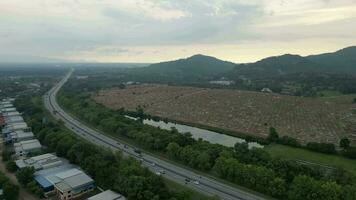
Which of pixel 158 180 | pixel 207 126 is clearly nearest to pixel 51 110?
pixel 207 126

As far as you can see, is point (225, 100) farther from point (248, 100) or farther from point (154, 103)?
point (154, 103)

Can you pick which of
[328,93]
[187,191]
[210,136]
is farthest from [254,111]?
[328,93]

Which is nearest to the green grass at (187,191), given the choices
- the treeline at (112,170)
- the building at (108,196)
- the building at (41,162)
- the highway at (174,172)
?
the highway at (174,172)

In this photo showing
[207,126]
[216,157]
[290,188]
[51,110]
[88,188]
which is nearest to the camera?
[290,188]

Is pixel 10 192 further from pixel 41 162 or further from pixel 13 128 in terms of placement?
pixel 13 128

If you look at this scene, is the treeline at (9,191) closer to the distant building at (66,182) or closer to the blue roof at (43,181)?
the blue roof at (43,181)
